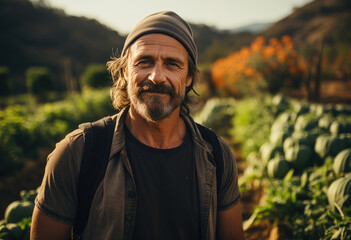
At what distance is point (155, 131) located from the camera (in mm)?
1759

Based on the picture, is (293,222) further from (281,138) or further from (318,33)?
(318,33)

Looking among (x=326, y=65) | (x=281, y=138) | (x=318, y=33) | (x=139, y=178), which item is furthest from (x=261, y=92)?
(x=318, y=33)

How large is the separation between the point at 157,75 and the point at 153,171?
673 mm

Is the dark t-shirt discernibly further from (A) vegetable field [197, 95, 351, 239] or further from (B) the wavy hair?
(A) vegetable field [197, 95, 351, 239]

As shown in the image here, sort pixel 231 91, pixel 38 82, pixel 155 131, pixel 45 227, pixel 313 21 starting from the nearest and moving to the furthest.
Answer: pixel 45 227 < pixel 155 131 < pixel 231 91 < pixel 38 82 < pixel 313 21

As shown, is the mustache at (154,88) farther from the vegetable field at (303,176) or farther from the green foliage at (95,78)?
the green foliage at (95,78)

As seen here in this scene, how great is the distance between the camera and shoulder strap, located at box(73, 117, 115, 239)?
139 centimetres

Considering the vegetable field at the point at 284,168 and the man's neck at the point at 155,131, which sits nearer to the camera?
the man's neck at the point at 155,131

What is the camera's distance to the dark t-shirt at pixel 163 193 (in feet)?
4.90

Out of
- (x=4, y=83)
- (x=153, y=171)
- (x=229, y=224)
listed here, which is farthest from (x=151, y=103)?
(x=4, y=83)

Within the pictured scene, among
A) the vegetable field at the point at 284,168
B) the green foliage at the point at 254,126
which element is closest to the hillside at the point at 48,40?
the green foliage at the point at 254,126

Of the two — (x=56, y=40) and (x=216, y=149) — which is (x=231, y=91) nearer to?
(x=216, y=149)

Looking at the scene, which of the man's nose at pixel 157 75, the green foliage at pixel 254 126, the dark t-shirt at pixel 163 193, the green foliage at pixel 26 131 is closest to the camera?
the dark t-shirt at pixel 163 193

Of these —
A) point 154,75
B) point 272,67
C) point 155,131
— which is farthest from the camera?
point 272,67
